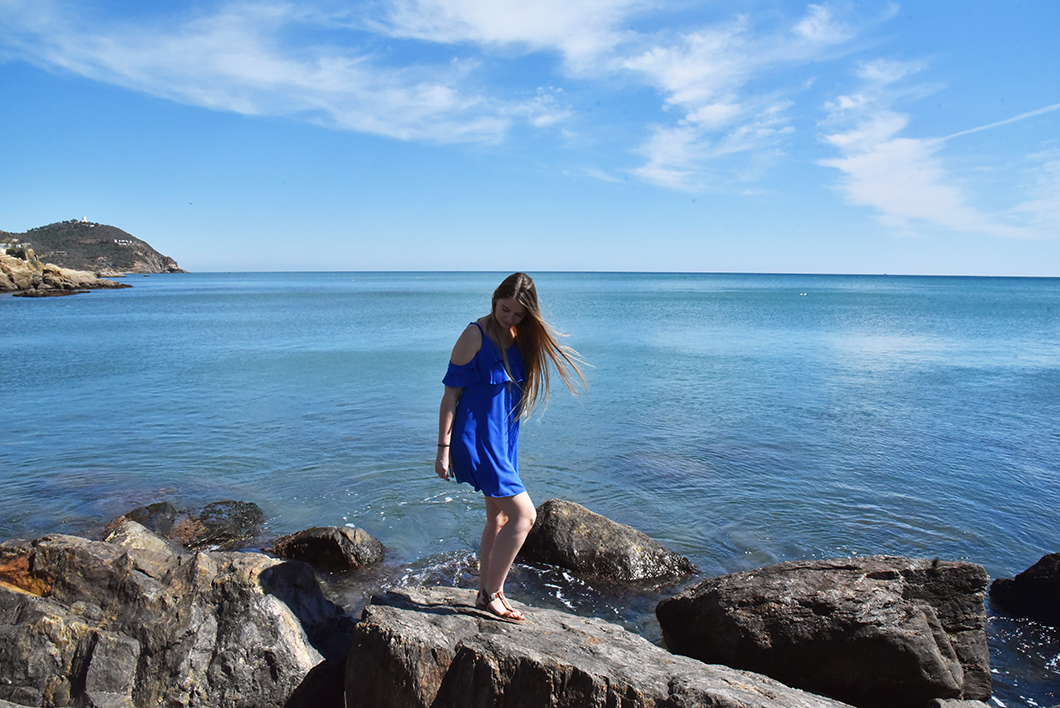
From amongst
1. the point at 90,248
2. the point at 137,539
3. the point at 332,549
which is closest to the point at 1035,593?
the point at 332,549

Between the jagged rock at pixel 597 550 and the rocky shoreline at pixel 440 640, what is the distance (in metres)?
1.44

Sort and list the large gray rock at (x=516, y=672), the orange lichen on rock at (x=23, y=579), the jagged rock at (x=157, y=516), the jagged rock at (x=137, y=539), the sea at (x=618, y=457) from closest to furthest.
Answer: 1. the large gray rock at (x=516, y=672)
2. the orange lichen on rock at (x=23, y=579)
3. the jagged rock at (x=137, y=539)
4. the sea at (x=618, y=457)
5. the jagged rock at (x=157, y=516)

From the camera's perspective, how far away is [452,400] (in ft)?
14.7

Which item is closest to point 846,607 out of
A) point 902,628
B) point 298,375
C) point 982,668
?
point 902,628

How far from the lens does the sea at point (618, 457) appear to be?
8516mm

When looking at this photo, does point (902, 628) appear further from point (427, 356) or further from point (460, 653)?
point (427, 356)

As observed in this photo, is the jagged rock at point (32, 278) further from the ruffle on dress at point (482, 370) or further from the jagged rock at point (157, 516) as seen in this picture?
the ruffle on dress at point (482, 370)

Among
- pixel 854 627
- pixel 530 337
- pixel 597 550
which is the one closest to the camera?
pixel 530 337

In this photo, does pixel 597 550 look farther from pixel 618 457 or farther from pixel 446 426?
pixel 618 457

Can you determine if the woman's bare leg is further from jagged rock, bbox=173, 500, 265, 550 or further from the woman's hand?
jagged rock, bbox=173, 500, 265, 550

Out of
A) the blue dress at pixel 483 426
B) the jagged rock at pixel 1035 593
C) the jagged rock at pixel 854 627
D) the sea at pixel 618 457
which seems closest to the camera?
the blue dress at pixel 483 426

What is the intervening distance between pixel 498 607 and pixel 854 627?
8.87ft

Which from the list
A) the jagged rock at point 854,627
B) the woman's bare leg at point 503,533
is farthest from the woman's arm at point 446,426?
the jagged rock at point 854,627

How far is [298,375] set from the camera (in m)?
23.6
